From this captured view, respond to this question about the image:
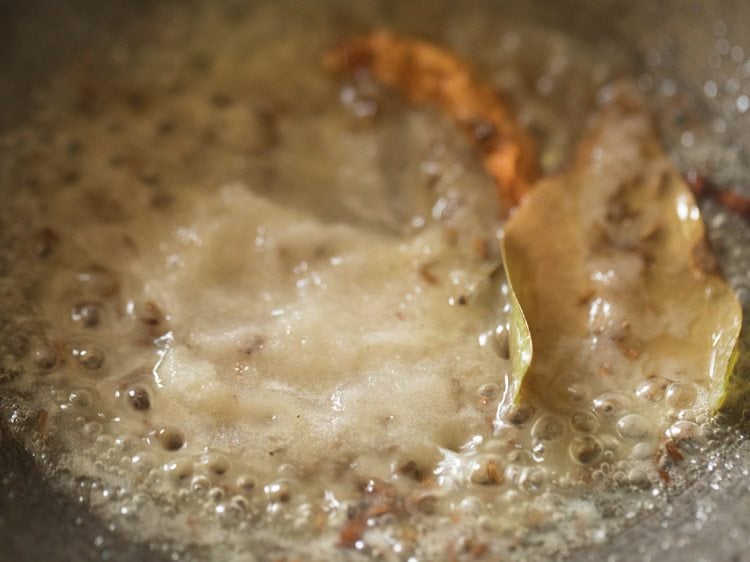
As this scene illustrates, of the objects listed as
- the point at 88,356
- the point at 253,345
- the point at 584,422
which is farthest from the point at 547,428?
the point at 88,356

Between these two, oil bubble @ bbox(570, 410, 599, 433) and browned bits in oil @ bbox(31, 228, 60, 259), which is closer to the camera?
oil bubble @ bbox(570, 410, 599, 433)

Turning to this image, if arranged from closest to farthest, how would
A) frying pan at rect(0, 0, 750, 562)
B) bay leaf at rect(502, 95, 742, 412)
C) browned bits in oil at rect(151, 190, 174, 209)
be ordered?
1. frying pan at rect(0, 0, 750, 562)
2. bay leaf at rect(502, 95, 742, 412)
3. browned bits in oil at rect(151, 190, 174, 209)

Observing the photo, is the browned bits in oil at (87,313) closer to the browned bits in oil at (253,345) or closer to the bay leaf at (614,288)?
the browned bits in oil at (253,345)

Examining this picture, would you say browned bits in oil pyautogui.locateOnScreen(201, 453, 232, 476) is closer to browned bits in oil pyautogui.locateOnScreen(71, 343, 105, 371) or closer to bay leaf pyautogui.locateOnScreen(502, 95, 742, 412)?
browned bits in oil pyautogui.locateOnScreen(71, 343, 105, 371)

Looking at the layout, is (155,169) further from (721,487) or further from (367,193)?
(721,487)

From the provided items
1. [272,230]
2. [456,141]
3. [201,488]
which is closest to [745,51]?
[456,141]

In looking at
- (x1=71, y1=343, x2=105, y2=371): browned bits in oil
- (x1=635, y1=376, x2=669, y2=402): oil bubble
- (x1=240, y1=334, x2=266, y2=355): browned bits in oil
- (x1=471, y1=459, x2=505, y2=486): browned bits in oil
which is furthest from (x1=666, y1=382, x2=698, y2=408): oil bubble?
(x1=71, y1=343, x2=105, y2=371): browned bits in oil

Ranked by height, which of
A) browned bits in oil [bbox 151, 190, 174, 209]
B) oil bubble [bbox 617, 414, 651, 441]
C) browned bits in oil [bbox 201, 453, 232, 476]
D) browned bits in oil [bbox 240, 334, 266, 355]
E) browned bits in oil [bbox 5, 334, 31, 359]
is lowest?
browned bits in oil [bbox 5, 334, 31, 359]

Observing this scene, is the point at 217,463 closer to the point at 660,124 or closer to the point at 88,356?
the point at 88,356
